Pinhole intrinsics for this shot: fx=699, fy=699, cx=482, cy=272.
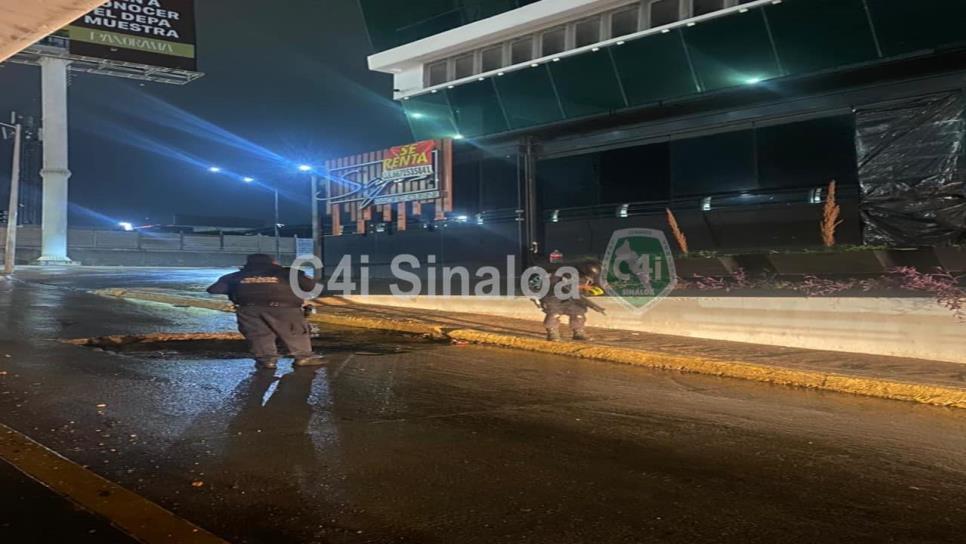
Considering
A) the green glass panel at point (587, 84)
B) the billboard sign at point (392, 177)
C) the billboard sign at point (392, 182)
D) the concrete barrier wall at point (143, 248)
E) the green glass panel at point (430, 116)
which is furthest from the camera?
the concrete barrier wall at point (143, 248)

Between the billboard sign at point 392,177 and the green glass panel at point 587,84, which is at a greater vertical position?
the green glass panel at point 587,84

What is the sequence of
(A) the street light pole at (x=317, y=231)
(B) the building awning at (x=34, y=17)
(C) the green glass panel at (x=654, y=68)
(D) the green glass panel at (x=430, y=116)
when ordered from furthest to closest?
(A) the street light pole at (x=317, y=231) < (D) the green glass panel at (x=430, y=116) < (C) the green glass panel at (x=654, y=68) < (B) the building awning at (x=34, y=17)

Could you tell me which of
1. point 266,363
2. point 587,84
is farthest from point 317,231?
point 266,363

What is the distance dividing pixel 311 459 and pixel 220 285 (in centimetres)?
424

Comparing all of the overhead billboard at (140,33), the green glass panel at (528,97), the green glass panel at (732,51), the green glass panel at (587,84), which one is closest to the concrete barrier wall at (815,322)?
the green glass panel at (732,51)

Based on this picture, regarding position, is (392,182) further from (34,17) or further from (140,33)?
(140,33)

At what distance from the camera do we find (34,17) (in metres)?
6.33

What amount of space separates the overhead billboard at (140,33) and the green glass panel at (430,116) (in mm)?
24718

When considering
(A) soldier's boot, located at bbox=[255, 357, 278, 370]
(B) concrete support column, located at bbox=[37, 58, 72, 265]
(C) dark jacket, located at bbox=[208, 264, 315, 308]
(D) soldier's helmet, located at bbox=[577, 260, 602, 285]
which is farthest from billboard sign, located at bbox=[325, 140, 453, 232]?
(B) concrete support column, located at bbox=[37, 58, 72, 265]

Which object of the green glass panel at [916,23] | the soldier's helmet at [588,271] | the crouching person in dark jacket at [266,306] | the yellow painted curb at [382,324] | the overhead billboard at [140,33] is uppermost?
the overhead billboard at [140,33]

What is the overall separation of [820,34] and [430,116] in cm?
1058

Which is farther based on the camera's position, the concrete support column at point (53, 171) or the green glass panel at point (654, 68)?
the concrete support column at point (53, 171)

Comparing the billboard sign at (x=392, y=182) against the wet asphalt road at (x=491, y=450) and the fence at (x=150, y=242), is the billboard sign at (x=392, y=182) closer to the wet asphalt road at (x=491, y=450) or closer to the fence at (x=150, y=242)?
the wet asphalt road at (x=491, y=450)

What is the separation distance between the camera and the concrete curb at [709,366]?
7.25 m
